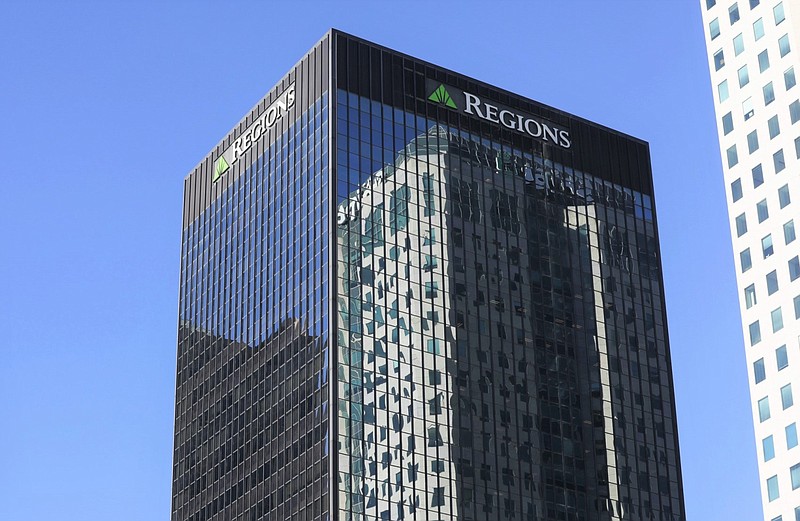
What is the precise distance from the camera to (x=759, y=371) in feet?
358

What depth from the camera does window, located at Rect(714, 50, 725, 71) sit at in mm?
121938

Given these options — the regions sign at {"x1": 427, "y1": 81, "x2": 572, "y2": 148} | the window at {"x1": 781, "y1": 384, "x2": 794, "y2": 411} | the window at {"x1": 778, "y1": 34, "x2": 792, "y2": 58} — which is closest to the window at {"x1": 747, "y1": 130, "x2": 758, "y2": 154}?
the window at {"x1": 778, "y1": 34, "x2": 792, "y2": 58}

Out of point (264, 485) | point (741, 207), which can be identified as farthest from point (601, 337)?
point (741, 207)

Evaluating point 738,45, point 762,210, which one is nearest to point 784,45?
point 738,45

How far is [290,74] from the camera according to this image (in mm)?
182625

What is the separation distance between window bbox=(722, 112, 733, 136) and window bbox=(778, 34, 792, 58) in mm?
6439

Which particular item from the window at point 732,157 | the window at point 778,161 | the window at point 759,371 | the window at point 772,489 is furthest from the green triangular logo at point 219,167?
the window at point 772,489

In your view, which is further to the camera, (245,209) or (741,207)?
(245,209)

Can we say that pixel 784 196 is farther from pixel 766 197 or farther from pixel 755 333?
pixel 755 333

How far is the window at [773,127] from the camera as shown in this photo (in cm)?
11406

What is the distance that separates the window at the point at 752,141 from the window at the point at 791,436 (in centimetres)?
2279

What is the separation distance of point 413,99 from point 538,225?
2228 centimetres

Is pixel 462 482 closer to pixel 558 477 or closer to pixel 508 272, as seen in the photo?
pixel 558 477

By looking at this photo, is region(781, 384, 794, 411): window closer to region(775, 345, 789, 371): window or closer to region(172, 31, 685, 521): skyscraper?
region(775, 345, 789, 371): window
